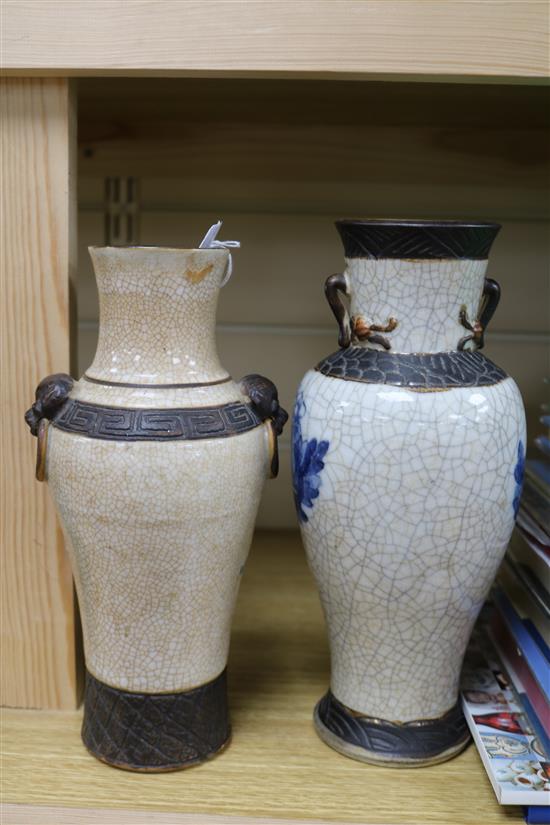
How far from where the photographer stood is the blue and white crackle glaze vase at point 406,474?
2.18 ft

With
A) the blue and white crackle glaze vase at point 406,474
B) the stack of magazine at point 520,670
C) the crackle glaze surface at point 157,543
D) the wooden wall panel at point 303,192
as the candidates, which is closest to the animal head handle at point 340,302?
the blue and white crackle glaze vase at point 406,474

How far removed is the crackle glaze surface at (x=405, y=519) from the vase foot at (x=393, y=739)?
1 cm

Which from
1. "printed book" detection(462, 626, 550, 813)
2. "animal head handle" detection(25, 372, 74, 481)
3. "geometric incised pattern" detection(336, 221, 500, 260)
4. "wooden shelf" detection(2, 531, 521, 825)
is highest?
"geometric incised pattern" detection(336, 221, 500, 260)

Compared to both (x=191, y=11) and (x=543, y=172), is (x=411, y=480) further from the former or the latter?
(x=543, y=172)

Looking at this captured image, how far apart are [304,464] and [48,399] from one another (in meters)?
0.21

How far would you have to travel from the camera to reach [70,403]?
0.68m

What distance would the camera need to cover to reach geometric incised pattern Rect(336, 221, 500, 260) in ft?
2.21

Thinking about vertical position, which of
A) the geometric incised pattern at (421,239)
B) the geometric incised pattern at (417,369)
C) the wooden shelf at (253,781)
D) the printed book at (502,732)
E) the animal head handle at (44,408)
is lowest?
the wooden shelf at (253,781)

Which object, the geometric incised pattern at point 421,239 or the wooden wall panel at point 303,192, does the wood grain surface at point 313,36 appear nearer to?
the geometric incised pattern at point 421,239

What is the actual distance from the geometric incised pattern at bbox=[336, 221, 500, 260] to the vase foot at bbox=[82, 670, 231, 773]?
1.25 ft

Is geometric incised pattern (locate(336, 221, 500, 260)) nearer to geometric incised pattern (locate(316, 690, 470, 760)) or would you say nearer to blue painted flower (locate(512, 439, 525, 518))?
blue painted flower (locate(512, 439, 525, 518))

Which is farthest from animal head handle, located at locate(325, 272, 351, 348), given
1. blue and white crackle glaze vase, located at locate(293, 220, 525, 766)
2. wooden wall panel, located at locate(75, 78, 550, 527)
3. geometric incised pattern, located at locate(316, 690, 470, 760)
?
wooden wall panel, located at locate(75, 78, 550, 527)

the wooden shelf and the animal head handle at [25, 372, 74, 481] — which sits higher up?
the animal head handle at [25, 372, 74, 481]

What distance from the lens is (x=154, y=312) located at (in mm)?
676
